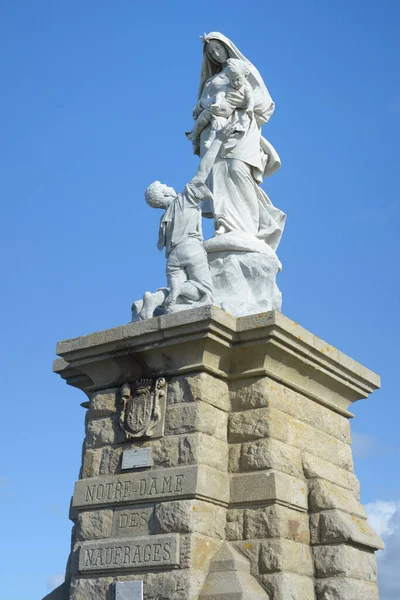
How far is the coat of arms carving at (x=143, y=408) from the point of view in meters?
6.77

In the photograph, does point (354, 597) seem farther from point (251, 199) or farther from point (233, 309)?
point (251, 199)

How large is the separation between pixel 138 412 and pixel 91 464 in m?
0.70

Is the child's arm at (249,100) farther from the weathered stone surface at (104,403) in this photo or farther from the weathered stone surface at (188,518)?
the weathered stone surface at (188,518)

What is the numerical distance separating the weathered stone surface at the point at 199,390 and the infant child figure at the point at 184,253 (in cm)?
77

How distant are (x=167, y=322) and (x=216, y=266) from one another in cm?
145

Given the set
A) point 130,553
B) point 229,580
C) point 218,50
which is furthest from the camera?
point 218,50

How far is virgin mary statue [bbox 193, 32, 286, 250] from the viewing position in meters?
8.53

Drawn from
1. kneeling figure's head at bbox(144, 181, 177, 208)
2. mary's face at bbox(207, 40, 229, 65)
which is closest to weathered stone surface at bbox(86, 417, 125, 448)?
kneeling figure's head at bbox(144, 181, 177, 208)

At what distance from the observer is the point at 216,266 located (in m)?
8.06

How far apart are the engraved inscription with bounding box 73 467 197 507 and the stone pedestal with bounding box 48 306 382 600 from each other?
0.04ft

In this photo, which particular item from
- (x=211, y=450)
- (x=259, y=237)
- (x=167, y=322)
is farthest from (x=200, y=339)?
(x=259, y=237)

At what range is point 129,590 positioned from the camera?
20.5 feet

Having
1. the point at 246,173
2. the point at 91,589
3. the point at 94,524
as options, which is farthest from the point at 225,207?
the point at 91,589

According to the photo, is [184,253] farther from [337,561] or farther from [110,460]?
[337,561]
